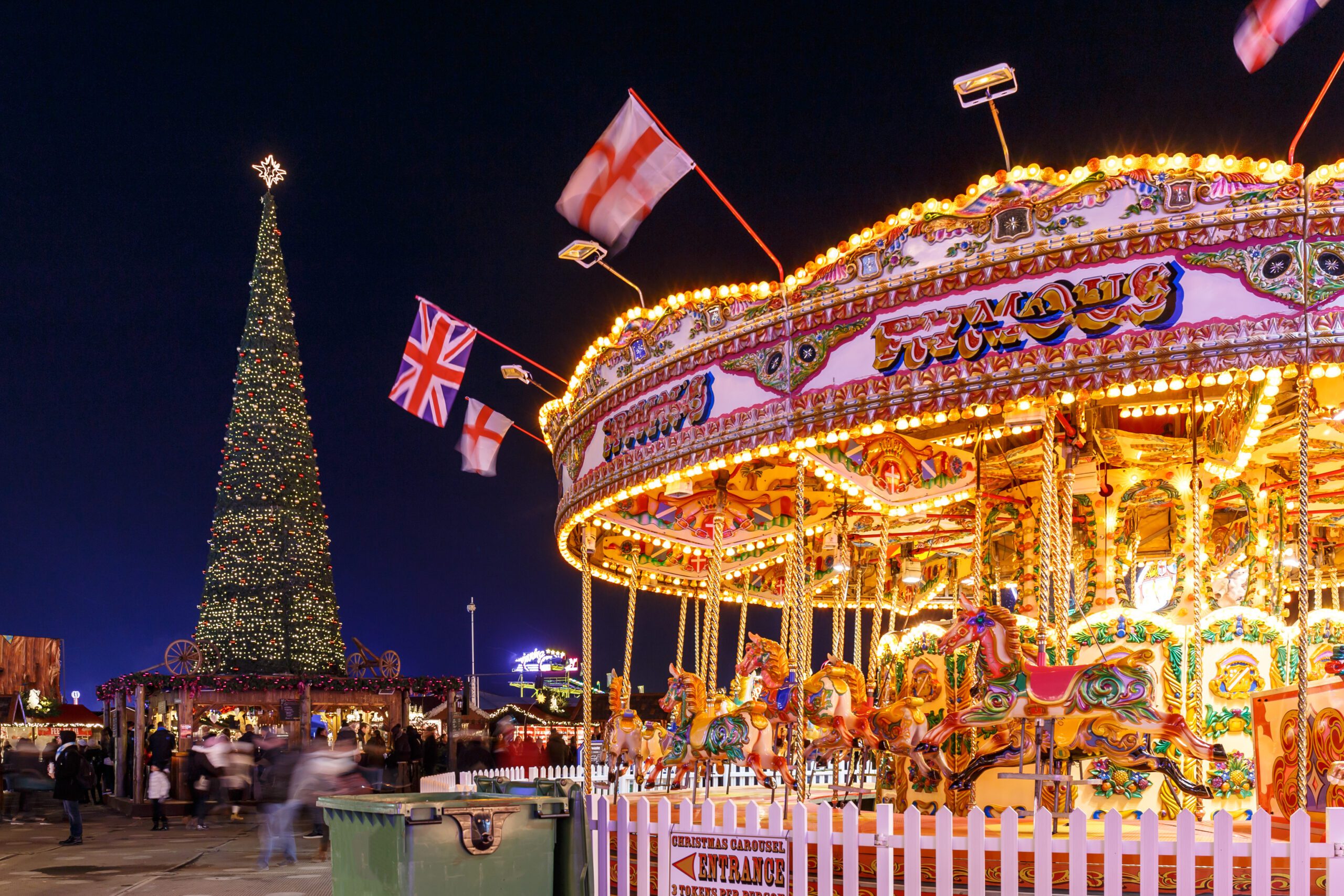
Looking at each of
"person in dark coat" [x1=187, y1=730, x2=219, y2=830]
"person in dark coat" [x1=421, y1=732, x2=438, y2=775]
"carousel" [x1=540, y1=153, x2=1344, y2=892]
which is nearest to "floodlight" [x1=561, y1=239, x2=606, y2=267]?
"carousel" [x1=540, y1=153, x2=1344, y2=892]

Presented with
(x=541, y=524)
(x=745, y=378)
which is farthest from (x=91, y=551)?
(x=745, y=378)

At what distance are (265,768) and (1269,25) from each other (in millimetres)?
14134

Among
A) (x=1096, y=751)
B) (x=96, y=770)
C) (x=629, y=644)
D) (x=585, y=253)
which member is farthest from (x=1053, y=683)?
(x=96, y=770)

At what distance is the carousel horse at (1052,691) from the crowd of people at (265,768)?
522 cm

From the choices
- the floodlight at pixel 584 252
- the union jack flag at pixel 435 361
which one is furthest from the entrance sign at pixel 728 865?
the union jack flag at pixel 435 361

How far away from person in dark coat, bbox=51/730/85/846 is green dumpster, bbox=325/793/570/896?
32.3 ft

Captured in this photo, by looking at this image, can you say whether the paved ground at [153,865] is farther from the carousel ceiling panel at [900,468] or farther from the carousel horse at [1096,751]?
the carousel ceiling panel at [900,468]

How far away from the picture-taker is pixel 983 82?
8.27 metres

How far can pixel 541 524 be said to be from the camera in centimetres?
5681

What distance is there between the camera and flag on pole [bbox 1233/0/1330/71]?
23.8 ft

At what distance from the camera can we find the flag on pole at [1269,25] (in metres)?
7.26

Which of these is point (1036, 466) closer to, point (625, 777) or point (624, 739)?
point (624, 739)

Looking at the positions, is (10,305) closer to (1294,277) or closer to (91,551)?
(91,551)

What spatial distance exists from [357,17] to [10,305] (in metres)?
16.9
